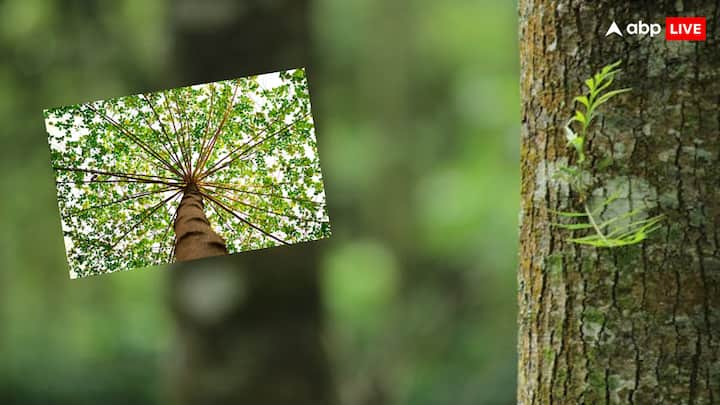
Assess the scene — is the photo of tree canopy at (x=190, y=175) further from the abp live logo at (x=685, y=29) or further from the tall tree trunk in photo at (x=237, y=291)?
the abp live logo at (x=685, y=29)

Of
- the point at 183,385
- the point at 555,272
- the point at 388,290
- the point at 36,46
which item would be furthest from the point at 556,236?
the point at 388,290

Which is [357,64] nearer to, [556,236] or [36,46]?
[36,46]

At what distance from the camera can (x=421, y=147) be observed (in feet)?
19.5

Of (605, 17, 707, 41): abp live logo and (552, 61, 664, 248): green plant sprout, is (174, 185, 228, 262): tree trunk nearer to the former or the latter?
(552, 61, 664, 248): green plant sprout

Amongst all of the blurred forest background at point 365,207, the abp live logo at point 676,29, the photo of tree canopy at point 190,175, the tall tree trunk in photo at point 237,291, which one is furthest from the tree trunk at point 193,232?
the blurred forest background at point 365,207

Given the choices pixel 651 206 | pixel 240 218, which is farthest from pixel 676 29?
pixel 240 218

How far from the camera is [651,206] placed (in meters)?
1.06

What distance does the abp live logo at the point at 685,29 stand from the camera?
1.04 metres

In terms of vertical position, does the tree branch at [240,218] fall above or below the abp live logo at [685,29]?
below

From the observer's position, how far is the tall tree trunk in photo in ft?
7.88

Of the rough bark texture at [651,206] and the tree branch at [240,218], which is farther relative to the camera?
the tree branch at [240,218]

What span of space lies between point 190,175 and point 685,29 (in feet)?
4.59

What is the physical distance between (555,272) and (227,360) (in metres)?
1.52

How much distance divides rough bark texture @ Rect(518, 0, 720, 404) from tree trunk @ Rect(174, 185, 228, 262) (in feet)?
3.95
